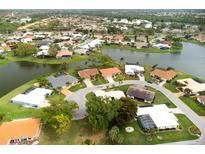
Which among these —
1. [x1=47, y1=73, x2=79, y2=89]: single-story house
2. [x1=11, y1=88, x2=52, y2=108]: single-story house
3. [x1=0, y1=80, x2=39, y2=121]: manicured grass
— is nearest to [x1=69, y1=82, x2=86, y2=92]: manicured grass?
[x1=47, y1=73, x2=79, y2=89]: single-story house

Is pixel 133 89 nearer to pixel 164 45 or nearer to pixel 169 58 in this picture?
pixel 169 58

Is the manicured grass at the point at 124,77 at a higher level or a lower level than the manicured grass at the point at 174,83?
higher

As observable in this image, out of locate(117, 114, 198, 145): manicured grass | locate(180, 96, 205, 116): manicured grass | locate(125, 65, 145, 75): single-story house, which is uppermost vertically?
locate(125, 65, 145, 75): single-story house

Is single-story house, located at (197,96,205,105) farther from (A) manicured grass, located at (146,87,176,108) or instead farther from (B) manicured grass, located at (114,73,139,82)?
(B) manicured grass, located at (114,73,139,82)

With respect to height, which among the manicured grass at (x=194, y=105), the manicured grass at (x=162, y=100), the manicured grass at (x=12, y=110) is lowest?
the manicured grass at (x=194, y=105)

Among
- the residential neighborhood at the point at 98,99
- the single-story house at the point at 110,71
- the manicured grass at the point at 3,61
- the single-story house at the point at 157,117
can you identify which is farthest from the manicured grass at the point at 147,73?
the manicured grass at the point at 3,61

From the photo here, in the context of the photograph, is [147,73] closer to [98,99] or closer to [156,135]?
[98,99]

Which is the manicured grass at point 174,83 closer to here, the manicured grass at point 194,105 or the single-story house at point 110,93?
the manicured grass at point 194,105
